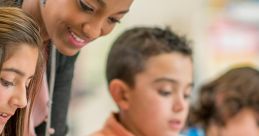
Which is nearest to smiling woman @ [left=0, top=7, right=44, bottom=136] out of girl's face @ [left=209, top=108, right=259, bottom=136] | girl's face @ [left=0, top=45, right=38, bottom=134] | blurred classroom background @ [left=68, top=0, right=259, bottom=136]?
girl's face @ [left=0, top=45, right=38, bottom=134]

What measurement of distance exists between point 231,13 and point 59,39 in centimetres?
169

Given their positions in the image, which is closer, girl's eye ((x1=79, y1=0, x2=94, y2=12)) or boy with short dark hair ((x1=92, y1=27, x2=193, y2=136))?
girl's eye ((x1=79, y1=0, x2=94, y2=12))

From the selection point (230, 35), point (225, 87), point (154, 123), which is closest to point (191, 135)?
point (225, 87)

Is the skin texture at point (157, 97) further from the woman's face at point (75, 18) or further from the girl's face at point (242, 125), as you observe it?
the woman's face at point (75, 18)

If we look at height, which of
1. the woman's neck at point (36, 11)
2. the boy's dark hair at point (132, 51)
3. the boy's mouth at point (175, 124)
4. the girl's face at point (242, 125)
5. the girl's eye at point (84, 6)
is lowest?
the girl's face at point (242, 125)

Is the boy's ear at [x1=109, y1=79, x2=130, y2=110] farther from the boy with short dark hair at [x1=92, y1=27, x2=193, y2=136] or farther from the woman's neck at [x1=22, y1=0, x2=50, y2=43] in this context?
the woman's neck at [x1=22, y1=0, x2=50, y2=43]

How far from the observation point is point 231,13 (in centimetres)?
226

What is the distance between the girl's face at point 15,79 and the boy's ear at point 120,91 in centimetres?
41

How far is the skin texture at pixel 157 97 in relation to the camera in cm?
97

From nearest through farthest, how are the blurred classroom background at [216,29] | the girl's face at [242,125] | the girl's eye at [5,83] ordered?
the girl's eye at [5,83] < the girl's face at [242,125] < the blurred classroom background at [216,29]

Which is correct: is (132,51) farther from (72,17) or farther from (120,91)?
(72,17)

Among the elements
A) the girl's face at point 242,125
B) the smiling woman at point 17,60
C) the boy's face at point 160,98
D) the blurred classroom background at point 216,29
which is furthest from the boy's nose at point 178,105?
the blurred classroom background at point 216,29

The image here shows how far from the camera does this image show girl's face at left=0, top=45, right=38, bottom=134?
56 centimetres

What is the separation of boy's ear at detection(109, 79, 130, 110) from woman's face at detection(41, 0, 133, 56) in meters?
0.36
